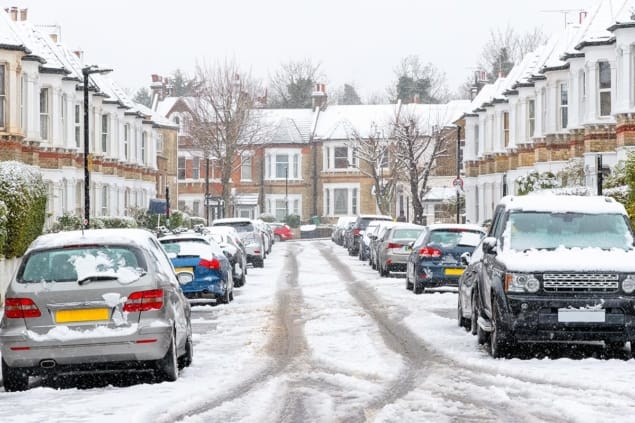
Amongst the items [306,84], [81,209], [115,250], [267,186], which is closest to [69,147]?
[81,209]

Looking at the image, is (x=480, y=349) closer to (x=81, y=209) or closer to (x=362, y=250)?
(x=362, y=250)

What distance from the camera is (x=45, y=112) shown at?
47969 mm

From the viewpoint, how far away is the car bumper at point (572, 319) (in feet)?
48.9

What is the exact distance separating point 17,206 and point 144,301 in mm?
13403

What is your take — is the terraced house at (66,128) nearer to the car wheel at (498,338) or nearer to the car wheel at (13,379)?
the car wheel at (498,338)

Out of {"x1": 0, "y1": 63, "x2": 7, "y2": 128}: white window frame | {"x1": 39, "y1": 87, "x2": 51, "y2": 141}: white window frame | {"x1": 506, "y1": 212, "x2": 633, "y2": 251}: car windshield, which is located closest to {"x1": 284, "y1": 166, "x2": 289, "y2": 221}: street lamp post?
{"x1": 39, "y1": 87, "x2": 51, "y2": 141}: white window frame

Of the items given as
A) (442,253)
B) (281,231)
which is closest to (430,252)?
(442,253)

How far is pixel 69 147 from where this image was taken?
166 feet

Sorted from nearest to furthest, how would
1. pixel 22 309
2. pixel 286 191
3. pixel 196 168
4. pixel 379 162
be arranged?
pixel 22 309 → pixel 379 162 → pixel 286 191 → pixel 196 168

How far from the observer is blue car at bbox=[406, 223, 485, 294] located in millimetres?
27344

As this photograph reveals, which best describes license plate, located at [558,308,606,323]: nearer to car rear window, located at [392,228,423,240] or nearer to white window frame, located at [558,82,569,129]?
car rear window, located at [392,228,423,240]

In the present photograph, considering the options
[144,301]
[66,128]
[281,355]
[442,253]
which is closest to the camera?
[144,301]

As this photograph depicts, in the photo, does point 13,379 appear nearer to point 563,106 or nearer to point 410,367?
point 410,367

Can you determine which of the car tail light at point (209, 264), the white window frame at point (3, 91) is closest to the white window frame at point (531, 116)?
the white window frame at point (3, 91)
